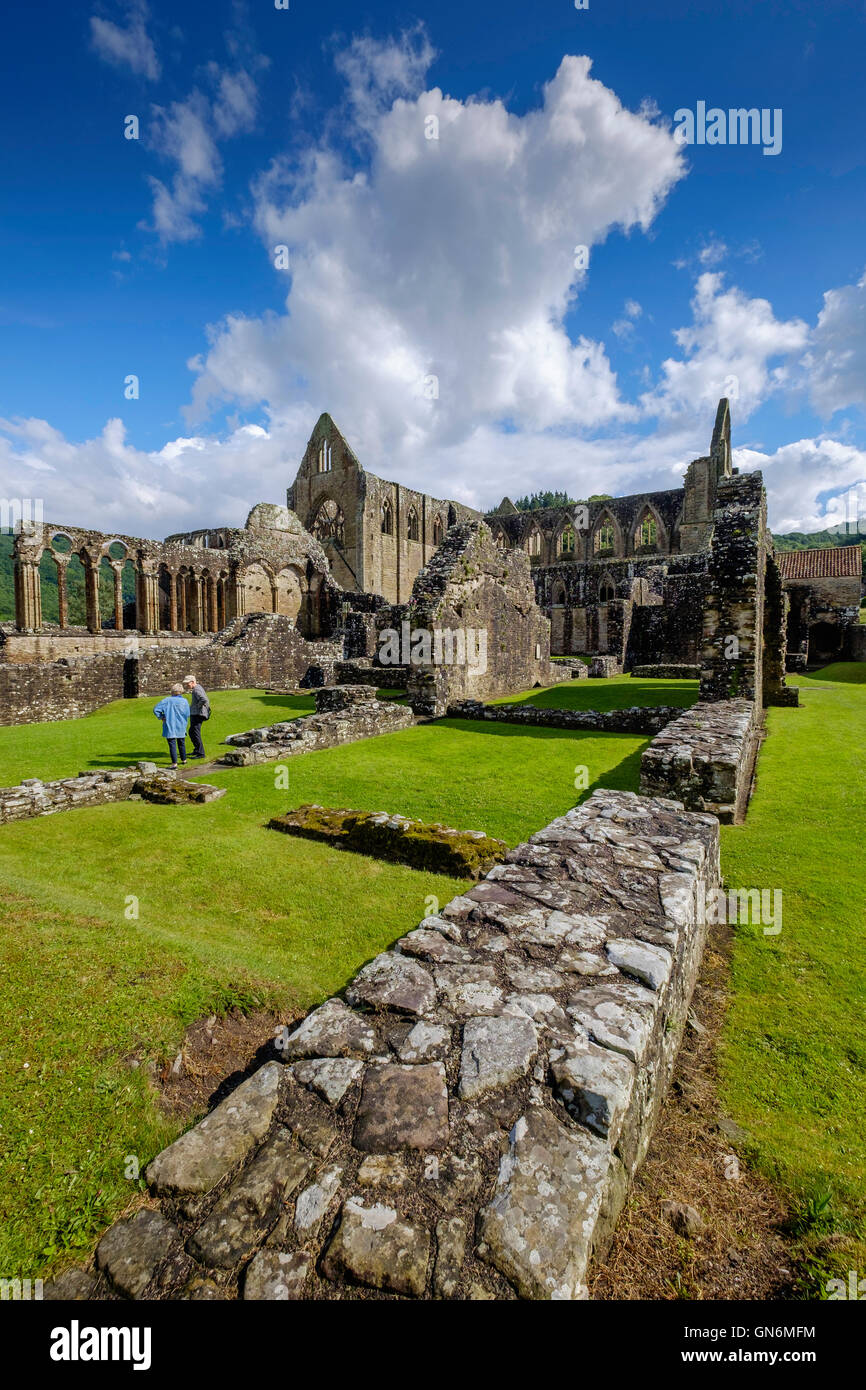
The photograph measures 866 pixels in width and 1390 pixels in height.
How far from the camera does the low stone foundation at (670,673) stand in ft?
77.7

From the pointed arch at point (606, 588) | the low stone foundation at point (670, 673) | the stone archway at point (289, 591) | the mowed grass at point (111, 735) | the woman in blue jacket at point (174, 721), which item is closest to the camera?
the woman in blue jacket at point (174, 721)

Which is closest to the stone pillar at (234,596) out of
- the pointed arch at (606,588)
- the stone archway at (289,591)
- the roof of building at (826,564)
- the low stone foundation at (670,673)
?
the stone archway at (289,591)

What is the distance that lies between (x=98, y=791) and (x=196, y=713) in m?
3.61

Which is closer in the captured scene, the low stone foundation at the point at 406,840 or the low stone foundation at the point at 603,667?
the low stone foundation at the point at 406,840

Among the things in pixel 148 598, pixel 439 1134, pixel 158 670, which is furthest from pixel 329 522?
pixel 439 1134

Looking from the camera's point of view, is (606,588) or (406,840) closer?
(406,840)

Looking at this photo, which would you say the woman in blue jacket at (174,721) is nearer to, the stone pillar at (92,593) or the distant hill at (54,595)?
the stone pillar at (92,593)

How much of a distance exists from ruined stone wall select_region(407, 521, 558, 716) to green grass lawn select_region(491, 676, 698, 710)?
3.38ft

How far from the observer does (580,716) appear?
45.3ft

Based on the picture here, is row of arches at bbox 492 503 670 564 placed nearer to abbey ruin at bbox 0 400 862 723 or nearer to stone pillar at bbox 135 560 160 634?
abbey ruin at bbox 0 400 862 723

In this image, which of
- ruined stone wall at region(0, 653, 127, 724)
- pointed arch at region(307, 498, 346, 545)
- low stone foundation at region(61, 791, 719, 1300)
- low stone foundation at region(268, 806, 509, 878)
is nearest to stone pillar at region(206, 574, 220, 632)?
ruined stone wall at region(0, 653, 127, 724)

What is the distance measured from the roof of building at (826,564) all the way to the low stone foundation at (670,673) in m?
20.9

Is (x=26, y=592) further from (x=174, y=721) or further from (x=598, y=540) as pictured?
(x=598, y=540)
